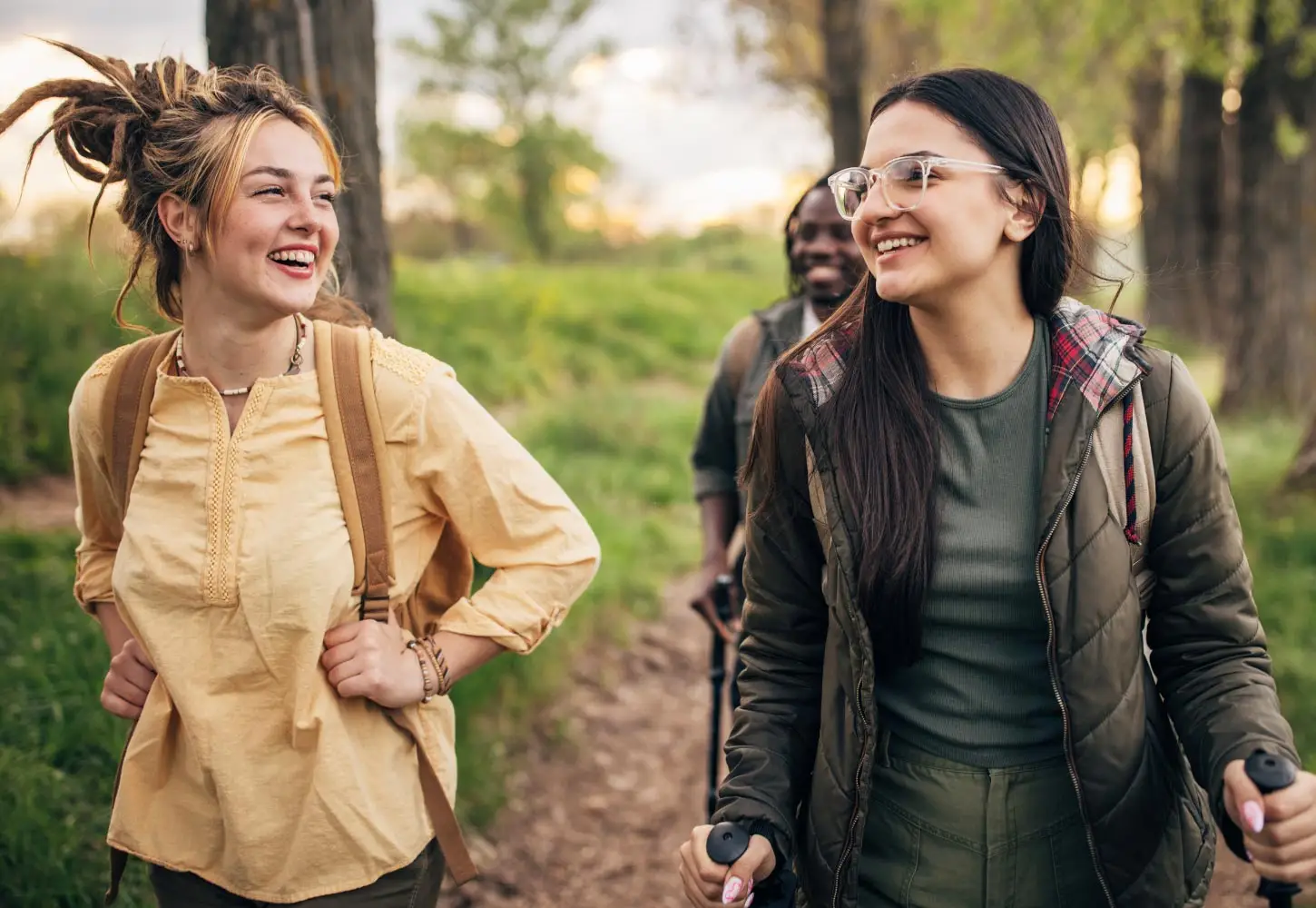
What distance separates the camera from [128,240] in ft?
8.36

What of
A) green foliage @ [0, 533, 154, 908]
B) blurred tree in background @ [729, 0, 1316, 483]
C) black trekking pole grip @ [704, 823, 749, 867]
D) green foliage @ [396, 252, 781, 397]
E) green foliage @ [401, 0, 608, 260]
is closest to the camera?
black trekking pole grip @ [704, 823, 749, 867]

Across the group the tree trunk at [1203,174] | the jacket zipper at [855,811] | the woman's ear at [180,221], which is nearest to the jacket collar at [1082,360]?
the jacket zipper at [855,811]

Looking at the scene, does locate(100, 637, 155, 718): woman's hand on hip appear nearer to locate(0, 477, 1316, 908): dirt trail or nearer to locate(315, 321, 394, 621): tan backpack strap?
locate(315, 321, 394, 621): tan backpack strap

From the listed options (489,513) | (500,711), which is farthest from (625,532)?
(489,513)

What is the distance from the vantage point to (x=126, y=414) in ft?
7.92

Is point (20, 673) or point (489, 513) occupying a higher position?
point (489, 513)

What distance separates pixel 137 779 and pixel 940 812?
1537mm

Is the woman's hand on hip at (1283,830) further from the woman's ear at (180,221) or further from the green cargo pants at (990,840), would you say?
the woman's ear at (180,221)

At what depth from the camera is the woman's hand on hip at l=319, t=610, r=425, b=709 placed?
7.47 ft

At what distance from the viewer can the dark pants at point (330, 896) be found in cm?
234

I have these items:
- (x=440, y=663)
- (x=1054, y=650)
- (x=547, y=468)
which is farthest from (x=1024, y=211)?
(x=547, y=468)

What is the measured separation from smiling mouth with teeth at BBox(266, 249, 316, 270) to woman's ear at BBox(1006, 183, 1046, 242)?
1.33 metres

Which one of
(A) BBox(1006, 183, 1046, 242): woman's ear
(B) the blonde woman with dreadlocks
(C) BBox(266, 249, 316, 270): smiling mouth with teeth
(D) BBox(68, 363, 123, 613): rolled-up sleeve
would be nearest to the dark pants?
(B) the blonde woman with dreadlocks

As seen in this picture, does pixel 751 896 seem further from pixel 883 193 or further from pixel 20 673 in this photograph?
pixel 20 673
